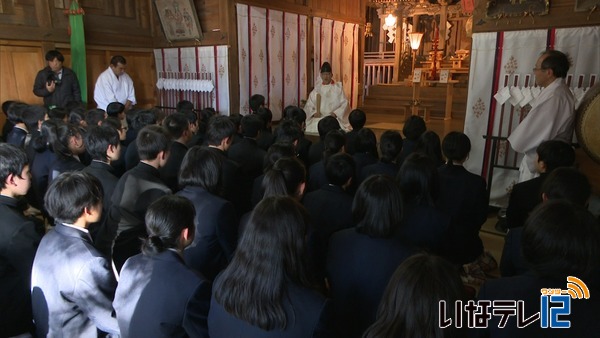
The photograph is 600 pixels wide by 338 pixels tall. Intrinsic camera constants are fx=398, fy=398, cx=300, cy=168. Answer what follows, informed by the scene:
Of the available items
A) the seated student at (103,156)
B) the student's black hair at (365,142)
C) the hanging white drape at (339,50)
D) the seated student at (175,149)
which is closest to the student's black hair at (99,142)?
the seated student at (103,156)

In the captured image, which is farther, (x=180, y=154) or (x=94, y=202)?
(x=180, y=154)

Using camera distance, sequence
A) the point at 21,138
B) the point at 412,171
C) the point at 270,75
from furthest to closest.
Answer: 1. the point at 270,75
2. the point at 21,138
3. the point at 412,171

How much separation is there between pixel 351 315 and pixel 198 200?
90 centimetres

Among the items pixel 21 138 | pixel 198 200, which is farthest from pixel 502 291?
pixel 21 138

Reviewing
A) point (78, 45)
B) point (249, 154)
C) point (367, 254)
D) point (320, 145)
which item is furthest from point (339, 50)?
point (367, 254)

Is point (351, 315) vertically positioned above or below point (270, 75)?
below

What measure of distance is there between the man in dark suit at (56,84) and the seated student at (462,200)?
5.01m

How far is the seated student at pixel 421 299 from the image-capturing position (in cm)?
93

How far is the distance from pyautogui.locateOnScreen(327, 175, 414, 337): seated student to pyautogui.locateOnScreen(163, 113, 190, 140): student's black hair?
197cm

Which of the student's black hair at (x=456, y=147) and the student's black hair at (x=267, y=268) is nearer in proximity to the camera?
the student's black hair at (x=267, y=268)

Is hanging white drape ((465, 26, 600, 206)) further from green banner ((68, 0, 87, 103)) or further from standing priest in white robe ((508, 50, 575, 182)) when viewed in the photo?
green banner ((68, 0, 87, 103))

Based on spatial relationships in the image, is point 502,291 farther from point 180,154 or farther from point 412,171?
point 180,154

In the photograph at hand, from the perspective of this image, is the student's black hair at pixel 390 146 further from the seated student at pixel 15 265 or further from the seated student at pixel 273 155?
the seated student at pixel 15 265

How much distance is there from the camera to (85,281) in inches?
59.4
